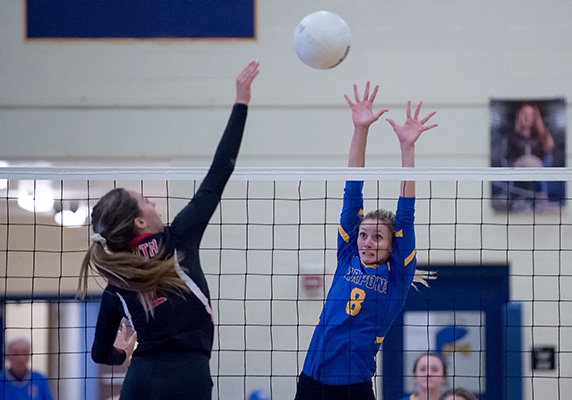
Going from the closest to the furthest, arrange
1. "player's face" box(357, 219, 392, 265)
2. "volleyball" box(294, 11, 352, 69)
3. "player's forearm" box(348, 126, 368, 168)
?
"player's face" box(357, 219, 392, 265) < "player's forearm" box(348, 126, 368, 168) < "volleyball" box(294, 11, 352, 69)

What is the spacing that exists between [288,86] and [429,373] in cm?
302

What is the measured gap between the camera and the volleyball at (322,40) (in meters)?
4.16

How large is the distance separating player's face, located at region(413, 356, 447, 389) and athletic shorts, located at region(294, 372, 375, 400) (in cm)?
139

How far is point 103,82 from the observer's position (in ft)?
23.1

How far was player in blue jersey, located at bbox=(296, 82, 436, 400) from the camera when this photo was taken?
3664 mm

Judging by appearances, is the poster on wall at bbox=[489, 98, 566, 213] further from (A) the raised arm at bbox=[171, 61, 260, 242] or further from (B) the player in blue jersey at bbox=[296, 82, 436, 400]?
(A) the raised arm at bbox=[171, 61, 260, 242]

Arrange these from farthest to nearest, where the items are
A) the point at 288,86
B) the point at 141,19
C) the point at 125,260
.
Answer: the point at 141,19
the point at 288,86
the point at 125,260

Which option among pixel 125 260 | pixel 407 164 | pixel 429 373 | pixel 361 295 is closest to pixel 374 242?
pixel 361 295

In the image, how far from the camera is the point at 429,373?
5.13m

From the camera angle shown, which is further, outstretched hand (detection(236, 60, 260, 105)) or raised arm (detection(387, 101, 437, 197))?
raised arm (detection(387, 101, 437, 197))

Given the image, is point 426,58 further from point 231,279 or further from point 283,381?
point 283,381

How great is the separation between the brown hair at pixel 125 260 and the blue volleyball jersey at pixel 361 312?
109 centimetres

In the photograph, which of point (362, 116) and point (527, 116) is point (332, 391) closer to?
point (362, 116)

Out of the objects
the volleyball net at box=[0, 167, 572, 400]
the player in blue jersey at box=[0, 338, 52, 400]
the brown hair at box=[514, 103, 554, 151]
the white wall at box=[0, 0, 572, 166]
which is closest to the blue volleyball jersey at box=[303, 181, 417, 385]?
the volleyball net at box=[0, 167, 572, 400]
